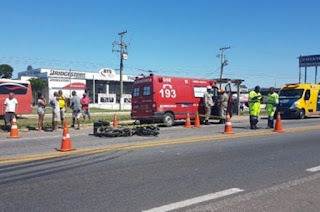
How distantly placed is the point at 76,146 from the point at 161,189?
4.92 m

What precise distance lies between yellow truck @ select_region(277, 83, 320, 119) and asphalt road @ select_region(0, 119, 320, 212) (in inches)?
570

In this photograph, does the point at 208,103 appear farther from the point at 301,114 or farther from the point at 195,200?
the point at 195,200

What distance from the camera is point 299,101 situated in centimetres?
2292

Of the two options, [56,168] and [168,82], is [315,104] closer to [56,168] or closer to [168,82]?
[168,82]

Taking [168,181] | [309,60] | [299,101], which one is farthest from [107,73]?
[168,181]

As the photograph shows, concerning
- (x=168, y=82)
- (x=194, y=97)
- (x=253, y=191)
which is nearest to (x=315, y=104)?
(x=194, y=97)

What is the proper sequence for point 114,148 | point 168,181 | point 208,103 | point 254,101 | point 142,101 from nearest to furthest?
point 168,181 < point 114,148 < point 254,101 < point 142,101 < point 208,103

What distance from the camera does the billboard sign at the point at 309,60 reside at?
64438 mm

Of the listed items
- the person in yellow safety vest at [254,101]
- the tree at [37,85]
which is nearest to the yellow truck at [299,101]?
the person in yellow safety vest at [254,101]

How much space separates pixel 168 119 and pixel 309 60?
187ft

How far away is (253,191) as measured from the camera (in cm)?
536

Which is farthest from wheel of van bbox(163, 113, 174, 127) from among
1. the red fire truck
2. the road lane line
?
the road lane line

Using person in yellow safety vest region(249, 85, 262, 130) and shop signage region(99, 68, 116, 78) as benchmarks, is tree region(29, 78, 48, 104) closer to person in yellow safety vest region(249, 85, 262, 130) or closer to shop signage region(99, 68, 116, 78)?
shop signage region(99, 68, 116, 78)

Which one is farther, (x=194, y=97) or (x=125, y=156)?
(x=194, y=97)
